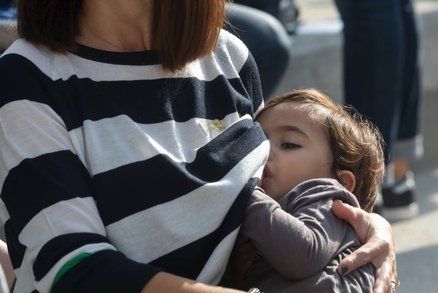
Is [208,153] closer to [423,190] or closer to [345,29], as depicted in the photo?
[345,29]

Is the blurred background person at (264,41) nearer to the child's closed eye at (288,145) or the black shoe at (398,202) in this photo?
the black shoe at (398,202)

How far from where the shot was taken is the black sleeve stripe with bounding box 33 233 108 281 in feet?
6.74

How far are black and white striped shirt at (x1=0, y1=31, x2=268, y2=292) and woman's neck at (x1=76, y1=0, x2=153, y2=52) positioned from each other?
0.14 ft

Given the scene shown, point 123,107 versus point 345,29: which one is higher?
point 123,107

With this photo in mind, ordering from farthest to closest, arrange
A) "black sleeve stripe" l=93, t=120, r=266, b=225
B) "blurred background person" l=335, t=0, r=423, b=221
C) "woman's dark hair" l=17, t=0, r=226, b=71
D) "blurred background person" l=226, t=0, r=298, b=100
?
"blurred background person" l=335, t=0, r=423, b=221 → "blurred background person" l=226, t=0, r=298, b=100 → "woman's dark hair" l=17, t=0, r=226, b=71 → "black sleeve stripe" l=93, t=120, r=266, b=225

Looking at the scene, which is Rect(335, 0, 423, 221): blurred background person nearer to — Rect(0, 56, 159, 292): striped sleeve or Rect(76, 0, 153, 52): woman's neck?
Rect(76, 0, 153, 52): woman's neck

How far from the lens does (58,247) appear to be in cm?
206

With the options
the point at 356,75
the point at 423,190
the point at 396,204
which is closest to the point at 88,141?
the point at 356,75

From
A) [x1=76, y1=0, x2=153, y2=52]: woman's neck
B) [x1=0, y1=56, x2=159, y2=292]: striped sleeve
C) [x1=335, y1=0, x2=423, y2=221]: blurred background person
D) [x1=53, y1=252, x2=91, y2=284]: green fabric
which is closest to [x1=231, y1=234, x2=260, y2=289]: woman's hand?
[x1=0, y1=56, x2=159, y2=292]: striped sleeve

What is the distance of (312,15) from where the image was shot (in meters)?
7.80

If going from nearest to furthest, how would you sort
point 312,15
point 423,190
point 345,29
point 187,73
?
point 187,73, point 345,29, point 423,190, point 312,15

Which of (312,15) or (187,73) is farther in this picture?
(312,15)

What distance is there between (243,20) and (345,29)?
0.68m

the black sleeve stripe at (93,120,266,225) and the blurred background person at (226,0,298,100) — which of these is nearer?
the black sleeve stripe at (93,120,266,225)
